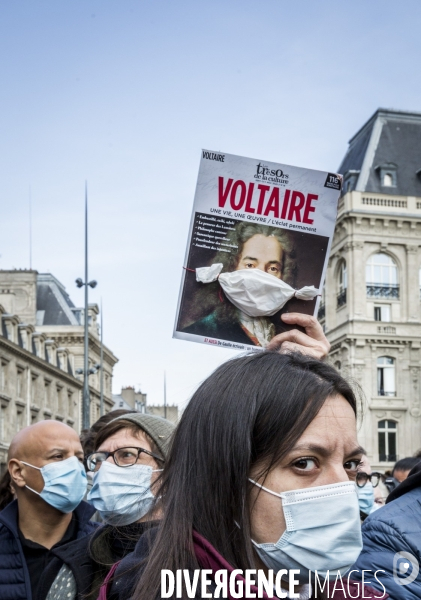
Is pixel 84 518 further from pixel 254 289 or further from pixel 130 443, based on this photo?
pixel 254 289

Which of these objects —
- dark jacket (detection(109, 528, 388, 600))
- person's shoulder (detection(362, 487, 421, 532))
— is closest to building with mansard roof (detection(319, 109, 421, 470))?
person's shoulder (detection(362, 487, 421, 532))

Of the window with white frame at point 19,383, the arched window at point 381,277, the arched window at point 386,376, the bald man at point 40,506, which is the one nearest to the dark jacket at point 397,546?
the bald man at point 40,506

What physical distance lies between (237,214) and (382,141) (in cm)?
5000

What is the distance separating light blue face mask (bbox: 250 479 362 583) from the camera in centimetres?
204

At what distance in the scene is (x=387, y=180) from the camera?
49906 mm

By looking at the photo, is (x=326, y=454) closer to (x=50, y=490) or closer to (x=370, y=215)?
(x=50, y=490)

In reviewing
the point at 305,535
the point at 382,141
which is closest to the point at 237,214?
the point at 305,535

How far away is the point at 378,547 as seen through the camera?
3098mm

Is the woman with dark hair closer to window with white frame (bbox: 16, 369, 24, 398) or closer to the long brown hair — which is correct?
the long brown hair

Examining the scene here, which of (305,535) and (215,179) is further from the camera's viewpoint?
(215,179)

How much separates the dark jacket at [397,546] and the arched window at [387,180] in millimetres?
47934

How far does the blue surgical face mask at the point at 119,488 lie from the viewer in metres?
4.13

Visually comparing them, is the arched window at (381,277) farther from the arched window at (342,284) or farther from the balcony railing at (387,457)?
the balcony railing at (387,457)

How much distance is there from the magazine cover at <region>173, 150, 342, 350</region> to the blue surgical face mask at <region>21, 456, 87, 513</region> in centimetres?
141
